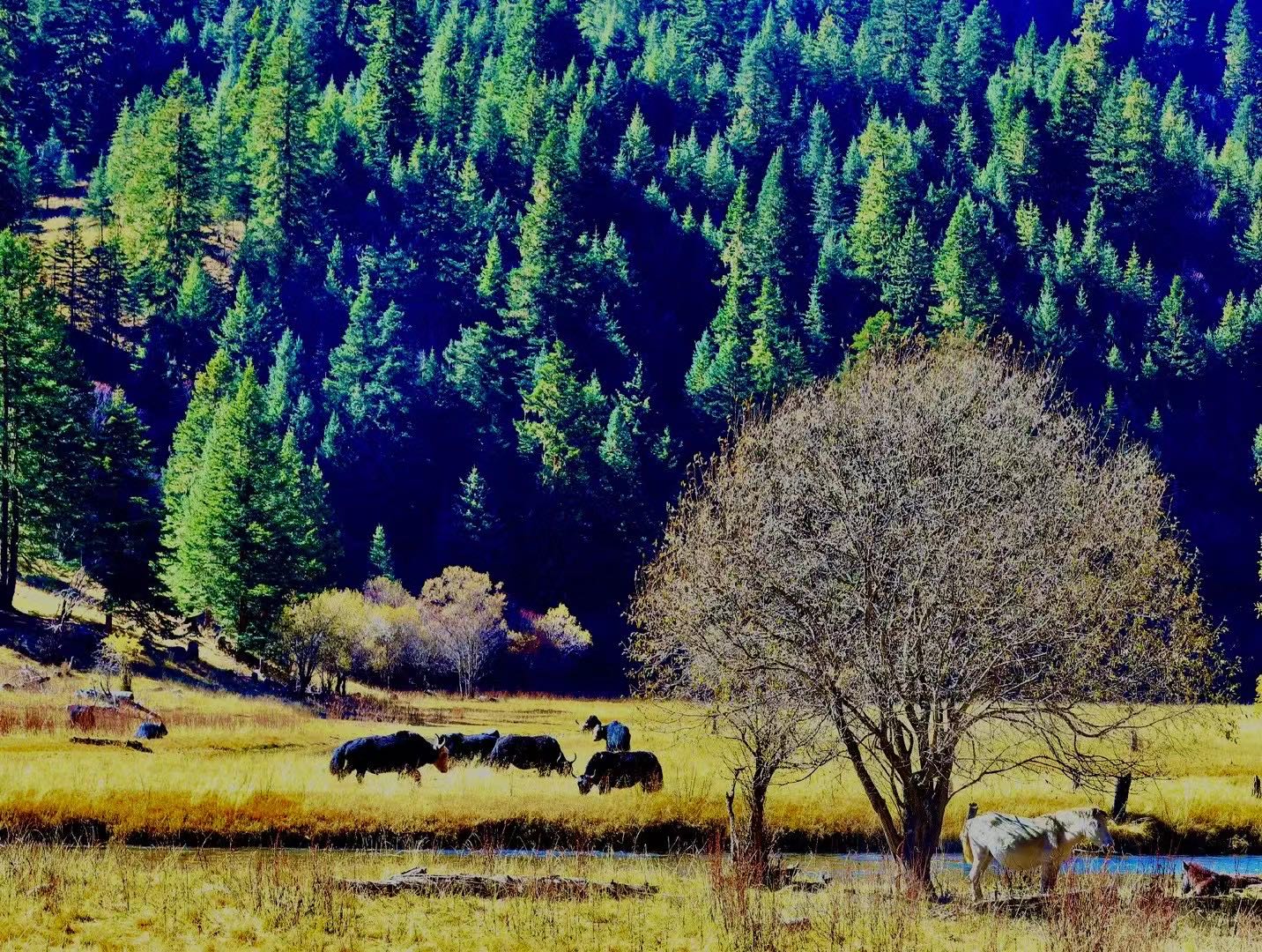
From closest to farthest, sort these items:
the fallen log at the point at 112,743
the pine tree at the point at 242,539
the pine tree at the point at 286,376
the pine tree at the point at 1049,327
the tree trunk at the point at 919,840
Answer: the tree trunk at the point at 919,840, the fallen log at the point at 112,743, the pine tree at the point at 242,539, the pine tree at the point at 286,376, the pine tree at the point at 1049,327

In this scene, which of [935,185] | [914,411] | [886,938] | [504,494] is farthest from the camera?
[935,185]

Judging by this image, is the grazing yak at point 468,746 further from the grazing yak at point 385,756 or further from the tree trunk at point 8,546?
the tree trunk at point 8,546

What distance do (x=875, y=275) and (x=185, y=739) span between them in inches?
5356

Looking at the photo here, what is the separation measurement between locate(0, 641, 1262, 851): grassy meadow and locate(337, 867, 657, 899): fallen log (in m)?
4.53

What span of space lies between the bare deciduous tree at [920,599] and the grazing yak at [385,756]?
11.8 meters

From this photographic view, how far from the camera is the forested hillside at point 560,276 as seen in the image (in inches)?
5000

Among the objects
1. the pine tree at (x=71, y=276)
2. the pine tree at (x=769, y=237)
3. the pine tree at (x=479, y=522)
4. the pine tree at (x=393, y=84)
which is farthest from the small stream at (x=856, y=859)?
the pine tree at (x=393, y=84)

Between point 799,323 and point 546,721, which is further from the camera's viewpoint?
point 799,323

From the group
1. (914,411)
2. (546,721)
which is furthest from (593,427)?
(914,411)

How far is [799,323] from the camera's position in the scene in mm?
153500

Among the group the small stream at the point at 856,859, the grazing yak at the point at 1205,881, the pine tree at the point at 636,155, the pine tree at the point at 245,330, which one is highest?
the pine tree at the point at 636,155

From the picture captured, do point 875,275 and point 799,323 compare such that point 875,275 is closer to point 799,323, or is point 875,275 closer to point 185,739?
point 799,323

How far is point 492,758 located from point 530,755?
1147 millimetres

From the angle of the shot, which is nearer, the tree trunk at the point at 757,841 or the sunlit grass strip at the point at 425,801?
the tree trunk at the point at 757,841
